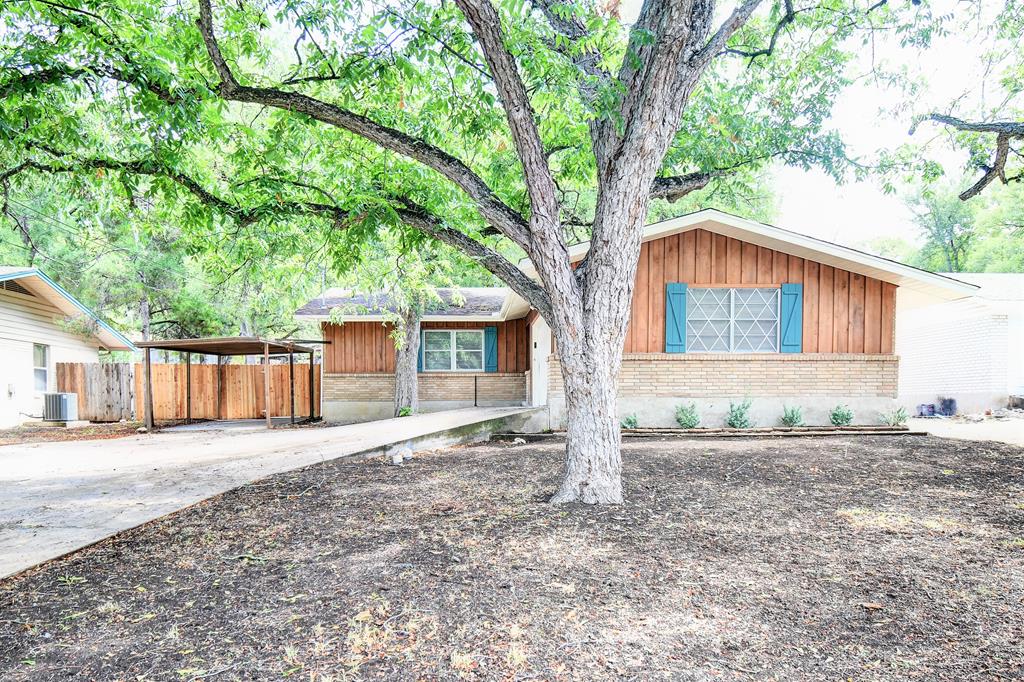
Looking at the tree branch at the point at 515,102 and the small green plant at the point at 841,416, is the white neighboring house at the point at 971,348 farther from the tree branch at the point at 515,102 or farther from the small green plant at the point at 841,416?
the tree branch at the point at 515,102

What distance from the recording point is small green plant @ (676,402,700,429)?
1020 cm

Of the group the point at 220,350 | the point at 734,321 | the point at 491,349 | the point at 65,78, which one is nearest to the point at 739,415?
the point at 734,321

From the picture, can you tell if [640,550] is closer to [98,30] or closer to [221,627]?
[221,627]

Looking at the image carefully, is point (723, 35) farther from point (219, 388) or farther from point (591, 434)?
point (219, 388)

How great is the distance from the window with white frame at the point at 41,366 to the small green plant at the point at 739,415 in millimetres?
16365

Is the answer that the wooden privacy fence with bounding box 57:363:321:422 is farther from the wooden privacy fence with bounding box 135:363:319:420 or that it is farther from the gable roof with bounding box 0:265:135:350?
the gable roof with bounding box 0:265:135:350

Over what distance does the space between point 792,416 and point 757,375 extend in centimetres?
94

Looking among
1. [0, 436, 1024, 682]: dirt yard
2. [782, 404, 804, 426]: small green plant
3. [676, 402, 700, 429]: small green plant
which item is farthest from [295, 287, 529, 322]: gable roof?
[0, 436, 1024, 682]: dirt yard

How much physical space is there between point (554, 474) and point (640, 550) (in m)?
2.33

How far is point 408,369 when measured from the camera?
47.2 feet

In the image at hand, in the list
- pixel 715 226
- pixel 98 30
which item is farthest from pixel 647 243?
pixel 98 30

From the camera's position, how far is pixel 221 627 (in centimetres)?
269

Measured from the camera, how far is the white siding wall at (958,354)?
1463cm

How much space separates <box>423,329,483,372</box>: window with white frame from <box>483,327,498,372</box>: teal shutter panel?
18 cm
